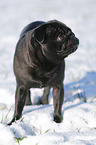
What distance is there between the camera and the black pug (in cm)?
198

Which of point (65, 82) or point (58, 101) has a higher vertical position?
point (58, 101)

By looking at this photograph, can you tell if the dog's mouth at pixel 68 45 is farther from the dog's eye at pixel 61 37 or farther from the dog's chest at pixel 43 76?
the dog's chest at pixel 43 76

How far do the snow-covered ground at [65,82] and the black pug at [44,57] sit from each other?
0.19m

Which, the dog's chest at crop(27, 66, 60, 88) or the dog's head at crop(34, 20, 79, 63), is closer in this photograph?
the dog's head at crop(34, 20, 79, 63)

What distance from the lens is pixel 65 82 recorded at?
→ 418cm

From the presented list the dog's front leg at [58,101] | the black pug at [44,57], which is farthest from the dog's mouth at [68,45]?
the dog's front leg at [58,101]

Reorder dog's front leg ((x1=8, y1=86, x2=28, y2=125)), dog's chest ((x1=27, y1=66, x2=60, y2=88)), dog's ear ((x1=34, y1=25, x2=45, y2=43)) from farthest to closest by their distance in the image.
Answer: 1. dog's front leg ((x1=8, y1=86, x2=28, y2=125))
2. dog's chest ((x1=27, y1=66, x2=60, y2=88))
3. dog's ear ((x1=34, y1=25, x2=45, y2=43))

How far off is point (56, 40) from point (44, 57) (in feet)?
0.65

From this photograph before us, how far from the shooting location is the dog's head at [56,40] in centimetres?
197

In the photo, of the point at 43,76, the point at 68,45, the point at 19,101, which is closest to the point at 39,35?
the point at 68,45

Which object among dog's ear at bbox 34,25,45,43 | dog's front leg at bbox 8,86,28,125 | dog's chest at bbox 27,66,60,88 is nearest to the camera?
dog's ear at bbox 34,25,45,43

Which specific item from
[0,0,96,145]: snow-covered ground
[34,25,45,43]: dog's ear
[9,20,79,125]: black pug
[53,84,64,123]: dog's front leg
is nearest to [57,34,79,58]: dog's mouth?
[9,20,79,125]: black pug

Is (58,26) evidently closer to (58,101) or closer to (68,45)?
(68,45)

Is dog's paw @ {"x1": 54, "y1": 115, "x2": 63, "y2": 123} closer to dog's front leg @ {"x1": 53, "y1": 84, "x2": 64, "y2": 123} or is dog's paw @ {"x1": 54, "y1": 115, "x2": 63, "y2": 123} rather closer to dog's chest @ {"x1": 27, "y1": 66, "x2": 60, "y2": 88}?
dog's front leg @ {"x1": 53, "y1": 84, "x2": 64, "y2": 123}
